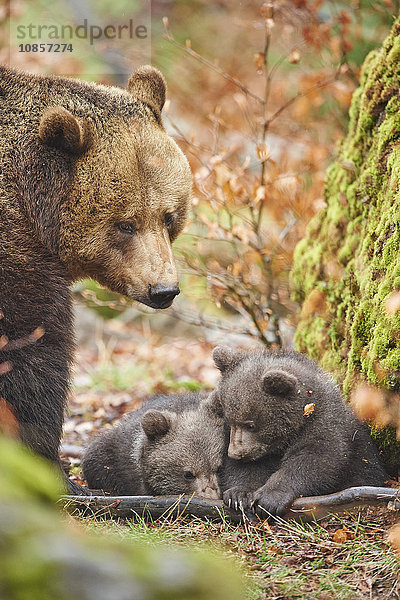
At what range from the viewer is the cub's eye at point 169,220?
5718 millimetres

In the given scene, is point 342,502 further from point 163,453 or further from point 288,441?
point 163,453

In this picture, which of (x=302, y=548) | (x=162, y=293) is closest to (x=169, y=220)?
(x=162, y=293)

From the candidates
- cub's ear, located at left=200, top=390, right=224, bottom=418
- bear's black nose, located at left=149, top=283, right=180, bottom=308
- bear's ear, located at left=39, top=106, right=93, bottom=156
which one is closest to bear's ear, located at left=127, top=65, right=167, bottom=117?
bear's ear, located at left=39, top=106, right=93, bottom=156

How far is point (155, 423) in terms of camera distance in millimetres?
5773

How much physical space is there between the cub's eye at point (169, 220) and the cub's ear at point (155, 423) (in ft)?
5.09

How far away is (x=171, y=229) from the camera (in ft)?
19.5

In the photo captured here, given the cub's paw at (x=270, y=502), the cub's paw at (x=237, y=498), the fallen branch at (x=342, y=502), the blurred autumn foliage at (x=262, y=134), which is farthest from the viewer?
the blurred autumn foliage at (x=262, y=134)

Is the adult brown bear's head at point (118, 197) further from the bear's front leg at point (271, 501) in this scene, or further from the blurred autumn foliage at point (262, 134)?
the blurred autumn foliage at point (262, 134)

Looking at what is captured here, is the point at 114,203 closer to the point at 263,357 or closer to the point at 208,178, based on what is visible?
the point at 263,357

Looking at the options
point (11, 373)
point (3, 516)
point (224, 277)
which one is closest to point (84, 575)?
point (3, 516)

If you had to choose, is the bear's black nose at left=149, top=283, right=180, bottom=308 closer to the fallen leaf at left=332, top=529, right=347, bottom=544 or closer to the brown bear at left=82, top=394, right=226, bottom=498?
the brown bear at left=82, top=394, right=226, bottom=498

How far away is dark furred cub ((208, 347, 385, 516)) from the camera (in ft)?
16.6

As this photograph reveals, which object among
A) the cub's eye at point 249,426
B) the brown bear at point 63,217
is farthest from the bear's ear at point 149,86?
the cub's eye at point 249,426

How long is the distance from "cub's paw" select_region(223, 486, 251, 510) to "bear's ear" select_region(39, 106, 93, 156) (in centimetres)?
279
